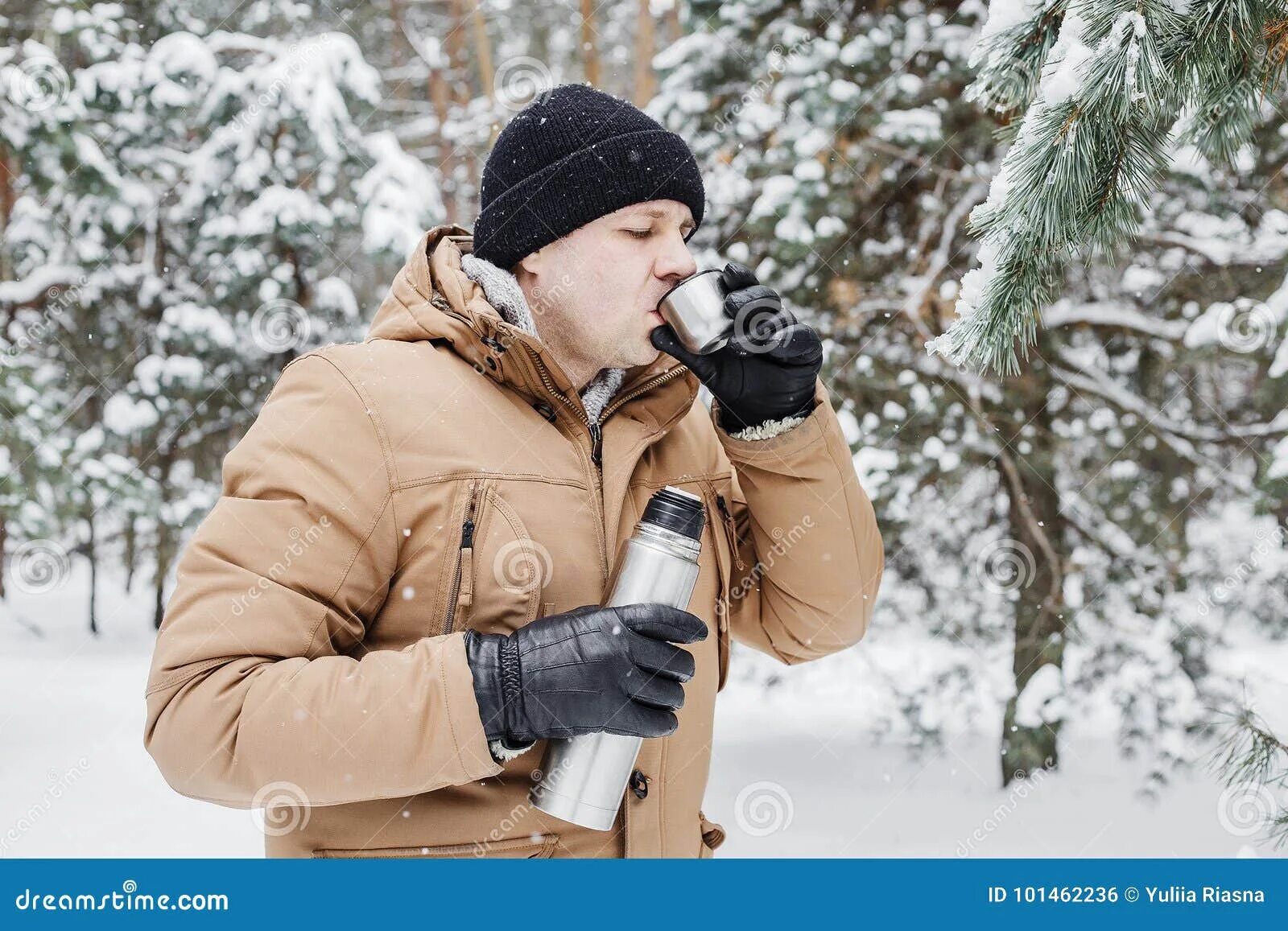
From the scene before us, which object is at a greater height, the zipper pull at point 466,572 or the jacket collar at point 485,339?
the jacket collar at point 485,339

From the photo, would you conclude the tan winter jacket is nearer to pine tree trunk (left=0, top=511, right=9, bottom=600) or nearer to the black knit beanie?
the black knit beanie

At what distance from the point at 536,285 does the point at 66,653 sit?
902 centimetres

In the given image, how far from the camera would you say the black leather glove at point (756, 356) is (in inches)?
73.0

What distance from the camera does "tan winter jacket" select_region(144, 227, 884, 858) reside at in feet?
5.08

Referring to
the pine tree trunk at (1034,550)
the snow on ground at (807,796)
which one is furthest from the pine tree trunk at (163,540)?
the pine tree trunk at (1034,550)

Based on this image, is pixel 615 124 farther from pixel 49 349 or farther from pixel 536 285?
pixel 49 349

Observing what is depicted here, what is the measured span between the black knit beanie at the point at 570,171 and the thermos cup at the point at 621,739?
0.72 metres

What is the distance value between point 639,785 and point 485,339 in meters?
0.87

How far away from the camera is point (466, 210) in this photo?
11.4 m

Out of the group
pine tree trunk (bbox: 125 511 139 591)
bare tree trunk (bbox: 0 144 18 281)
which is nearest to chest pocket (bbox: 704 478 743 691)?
pine tree trunk (bbox: 125 511 139 591)

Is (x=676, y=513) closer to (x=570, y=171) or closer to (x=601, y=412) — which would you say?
(x=601, y=412)

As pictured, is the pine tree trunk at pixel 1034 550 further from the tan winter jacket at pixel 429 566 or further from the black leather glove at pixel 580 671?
the black leather glove at pixel 580 671

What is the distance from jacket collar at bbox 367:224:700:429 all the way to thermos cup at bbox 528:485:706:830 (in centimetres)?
32
